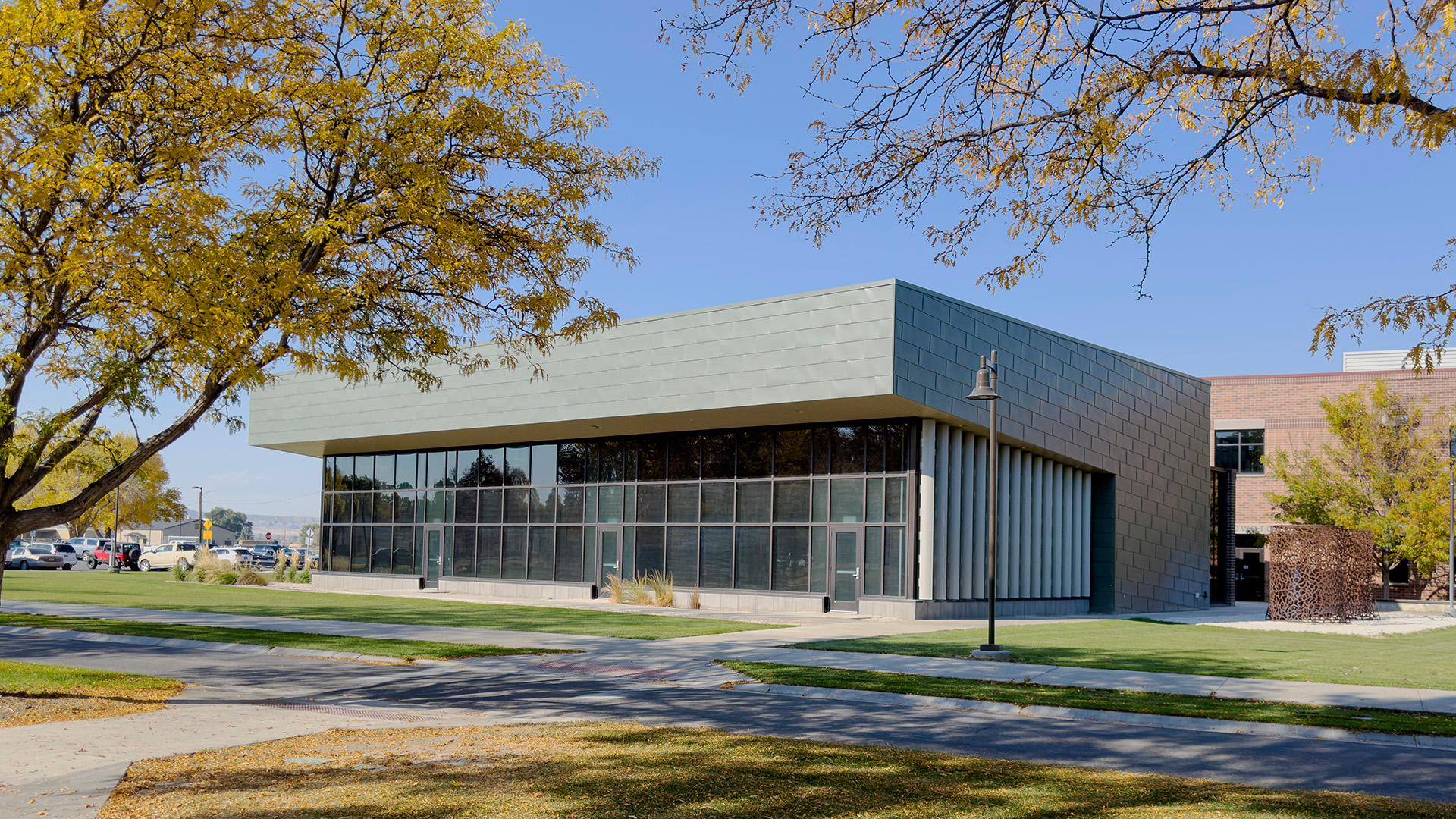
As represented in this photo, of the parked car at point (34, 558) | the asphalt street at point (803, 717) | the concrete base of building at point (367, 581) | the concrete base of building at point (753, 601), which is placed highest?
the asphalt street at point (803, 717)

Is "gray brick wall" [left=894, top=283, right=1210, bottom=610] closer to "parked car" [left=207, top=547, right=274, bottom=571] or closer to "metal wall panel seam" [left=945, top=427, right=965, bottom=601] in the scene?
"metal wall panel seam" [left=945, top=427, right=965, bottom=601]

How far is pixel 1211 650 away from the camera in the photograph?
63.5ft

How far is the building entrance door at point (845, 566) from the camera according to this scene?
2908 cm

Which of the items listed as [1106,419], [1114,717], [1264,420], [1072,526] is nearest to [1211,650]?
[1114,717]

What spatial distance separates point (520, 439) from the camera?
37.7 m

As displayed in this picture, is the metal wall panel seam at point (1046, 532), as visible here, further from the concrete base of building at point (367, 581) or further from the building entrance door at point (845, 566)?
the concrete base of building at point (367, 581)

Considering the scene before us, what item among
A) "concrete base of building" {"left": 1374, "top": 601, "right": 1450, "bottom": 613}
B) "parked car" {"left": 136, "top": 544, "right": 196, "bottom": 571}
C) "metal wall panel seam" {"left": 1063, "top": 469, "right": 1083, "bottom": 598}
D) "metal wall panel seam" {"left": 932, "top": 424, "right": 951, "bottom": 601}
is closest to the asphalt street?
"metal wall panel seam" {"left": 932, "top": 424, "right": 951, "bottom": 601}

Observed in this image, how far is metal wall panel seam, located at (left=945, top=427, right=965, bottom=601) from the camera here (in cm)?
2827

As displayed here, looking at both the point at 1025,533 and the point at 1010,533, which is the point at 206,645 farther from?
the point at 1025,533

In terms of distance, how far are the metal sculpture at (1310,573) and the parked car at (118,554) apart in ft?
184

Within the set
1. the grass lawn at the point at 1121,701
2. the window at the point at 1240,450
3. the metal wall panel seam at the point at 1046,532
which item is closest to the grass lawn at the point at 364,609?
the grass lawn at the point at 1121,701

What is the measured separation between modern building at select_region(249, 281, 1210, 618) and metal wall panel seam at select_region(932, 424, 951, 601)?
0.21 ft

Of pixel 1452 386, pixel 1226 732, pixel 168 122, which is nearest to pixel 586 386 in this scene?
pixel 168 122

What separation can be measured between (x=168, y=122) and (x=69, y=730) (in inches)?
233
